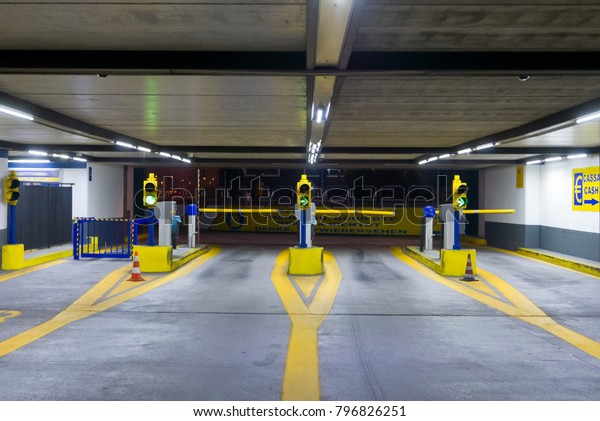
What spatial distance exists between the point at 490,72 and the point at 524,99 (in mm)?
2709

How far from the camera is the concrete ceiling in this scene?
4234 mm

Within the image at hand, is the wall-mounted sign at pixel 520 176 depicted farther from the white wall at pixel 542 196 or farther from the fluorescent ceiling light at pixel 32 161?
the fluorescent ceiling light at pixel 32 161

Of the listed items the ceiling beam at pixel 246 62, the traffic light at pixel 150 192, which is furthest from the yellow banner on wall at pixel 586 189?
the traffic light at pixel 150 192

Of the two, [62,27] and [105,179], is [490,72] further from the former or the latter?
[105,179]

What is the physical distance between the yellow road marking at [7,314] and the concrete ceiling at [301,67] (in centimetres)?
330

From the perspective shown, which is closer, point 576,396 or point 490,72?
point 576,396

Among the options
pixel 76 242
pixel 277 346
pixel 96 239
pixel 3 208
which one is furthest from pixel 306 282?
pixel 96 239

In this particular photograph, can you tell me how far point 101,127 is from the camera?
35.3 ft

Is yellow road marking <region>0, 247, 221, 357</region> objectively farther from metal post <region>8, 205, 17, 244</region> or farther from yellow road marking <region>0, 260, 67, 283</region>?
metal post <region>8, 205, 17, 244</region>

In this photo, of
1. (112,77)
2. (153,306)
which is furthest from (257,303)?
(112,77)

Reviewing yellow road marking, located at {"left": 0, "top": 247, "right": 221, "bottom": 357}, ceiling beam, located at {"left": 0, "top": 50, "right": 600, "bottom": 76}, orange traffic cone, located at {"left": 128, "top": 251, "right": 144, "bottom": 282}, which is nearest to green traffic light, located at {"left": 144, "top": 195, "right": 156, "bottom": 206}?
yellow road marking, located at {"left": 0, "top": 247, "right": 221, "bottom": 357}

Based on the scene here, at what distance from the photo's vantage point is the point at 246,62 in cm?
529

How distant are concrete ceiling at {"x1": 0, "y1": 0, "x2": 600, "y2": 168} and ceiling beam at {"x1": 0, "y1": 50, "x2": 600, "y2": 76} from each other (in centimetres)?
1

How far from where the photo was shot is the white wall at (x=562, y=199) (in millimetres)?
Answer: 13938
